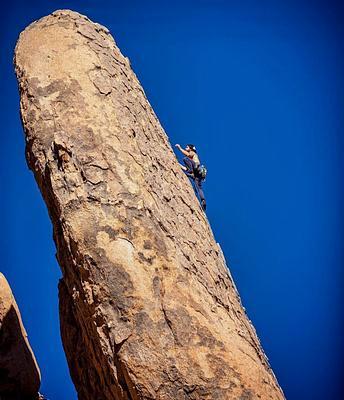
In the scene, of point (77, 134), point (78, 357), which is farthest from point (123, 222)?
point (78, 357)

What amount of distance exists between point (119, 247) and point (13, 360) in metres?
2.39

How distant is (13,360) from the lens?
3.37 m

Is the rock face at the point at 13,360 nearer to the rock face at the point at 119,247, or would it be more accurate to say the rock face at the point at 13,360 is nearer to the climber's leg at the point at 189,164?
the rock face at the point at 119,247

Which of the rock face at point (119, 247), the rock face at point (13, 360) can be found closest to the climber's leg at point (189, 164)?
the rock face at point (13, 360)

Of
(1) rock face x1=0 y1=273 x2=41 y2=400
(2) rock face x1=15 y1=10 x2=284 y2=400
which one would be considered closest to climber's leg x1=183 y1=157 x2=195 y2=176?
Answer: (1) rock face x1=0 y1=273 x2=41 y2=400

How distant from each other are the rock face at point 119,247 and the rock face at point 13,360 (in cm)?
106

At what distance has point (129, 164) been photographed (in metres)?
2.04

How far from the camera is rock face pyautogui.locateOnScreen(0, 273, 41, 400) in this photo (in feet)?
10.7

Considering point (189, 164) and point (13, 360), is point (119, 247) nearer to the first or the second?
point (13, 360)

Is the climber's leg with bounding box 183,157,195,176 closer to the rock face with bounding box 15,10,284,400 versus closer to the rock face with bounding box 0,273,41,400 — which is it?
the rock face with bounding box 0,273,41,400

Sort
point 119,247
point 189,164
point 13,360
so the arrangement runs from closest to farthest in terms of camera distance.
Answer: point 119,247 < point 13,360 < point 189,164

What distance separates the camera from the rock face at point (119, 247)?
1.52 m

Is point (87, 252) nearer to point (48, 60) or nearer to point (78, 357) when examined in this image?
point (78, 357)

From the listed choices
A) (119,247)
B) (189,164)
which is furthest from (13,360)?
(189,164)
